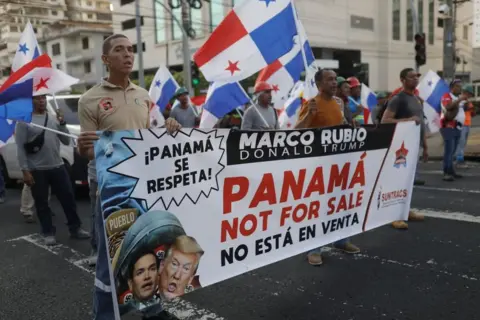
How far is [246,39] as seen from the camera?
4781mm

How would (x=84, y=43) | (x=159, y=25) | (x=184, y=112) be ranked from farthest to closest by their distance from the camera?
(x=84, y=43) → (x=159, y=25) → (x=184, y=112)

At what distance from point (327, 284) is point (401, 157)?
1.44m

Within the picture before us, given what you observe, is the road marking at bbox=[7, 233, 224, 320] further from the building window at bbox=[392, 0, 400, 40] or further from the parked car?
the building window at bbox=[392, 0, 400, 40]

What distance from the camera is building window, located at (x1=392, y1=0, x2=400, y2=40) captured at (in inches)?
1956

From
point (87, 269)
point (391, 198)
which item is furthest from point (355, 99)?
point (87, 269)

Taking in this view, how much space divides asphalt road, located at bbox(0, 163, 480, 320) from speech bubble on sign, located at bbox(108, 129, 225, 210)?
1065mm

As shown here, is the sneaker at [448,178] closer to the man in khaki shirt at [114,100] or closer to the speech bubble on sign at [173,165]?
the speech bubble on sign at [173,165]

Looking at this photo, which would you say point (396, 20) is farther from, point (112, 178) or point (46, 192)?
point (112, 178)

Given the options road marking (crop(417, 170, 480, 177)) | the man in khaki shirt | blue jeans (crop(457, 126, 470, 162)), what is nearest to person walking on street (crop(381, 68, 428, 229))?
the man in khaki shirt

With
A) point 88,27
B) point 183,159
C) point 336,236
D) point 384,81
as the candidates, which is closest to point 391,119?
point 336,236

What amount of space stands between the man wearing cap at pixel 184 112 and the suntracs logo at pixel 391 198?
541 centimetres

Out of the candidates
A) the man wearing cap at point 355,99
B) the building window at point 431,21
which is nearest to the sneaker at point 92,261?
the man wearing cap at point 355,99

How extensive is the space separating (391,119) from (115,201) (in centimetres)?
416

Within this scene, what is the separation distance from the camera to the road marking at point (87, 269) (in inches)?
138
